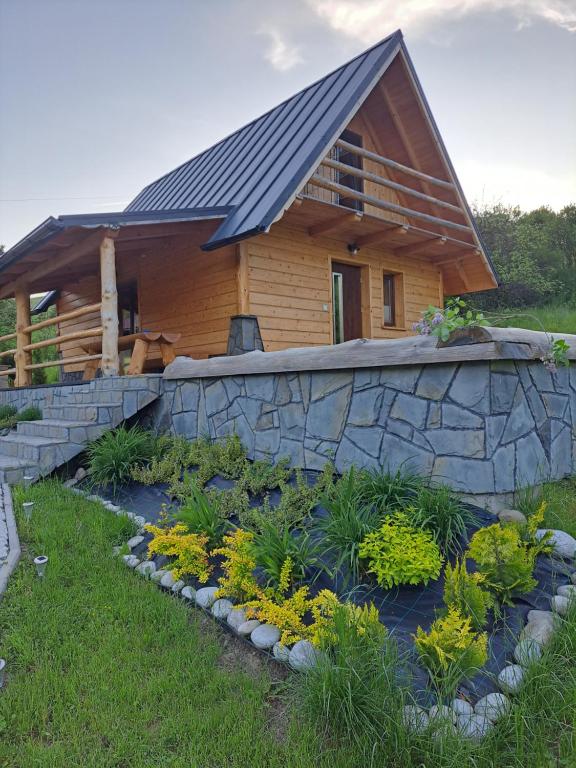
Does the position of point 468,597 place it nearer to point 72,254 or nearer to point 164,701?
point 164,701

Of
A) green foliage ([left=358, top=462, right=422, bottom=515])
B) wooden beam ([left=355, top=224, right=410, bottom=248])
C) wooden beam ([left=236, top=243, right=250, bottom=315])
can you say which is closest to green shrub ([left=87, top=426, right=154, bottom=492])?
green foliage ([left=358, top=462, right=422, bottom=515])

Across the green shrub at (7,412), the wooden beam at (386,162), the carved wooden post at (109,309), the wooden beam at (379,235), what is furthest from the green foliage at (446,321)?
the green shrub at (7,412)

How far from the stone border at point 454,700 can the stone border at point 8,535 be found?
26.1 inches

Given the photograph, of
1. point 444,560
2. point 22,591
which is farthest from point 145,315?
point 444,560

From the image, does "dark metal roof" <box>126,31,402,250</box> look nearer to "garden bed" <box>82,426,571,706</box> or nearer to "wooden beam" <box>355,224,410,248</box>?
"wooden beam" <box>355,224,410,248</box>

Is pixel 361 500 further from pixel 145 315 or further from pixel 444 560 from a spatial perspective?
pixel 145 315

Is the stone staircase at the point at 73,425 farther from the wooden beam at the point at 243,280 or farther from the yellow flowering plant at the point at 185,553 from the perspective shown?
the yellow flowering plant at the point at 185,553

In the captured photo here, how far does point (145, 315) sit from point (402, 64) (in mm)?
6386

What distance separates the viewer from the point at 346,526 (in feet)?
10.0

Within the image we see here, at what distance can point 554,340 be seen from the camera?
396 cm

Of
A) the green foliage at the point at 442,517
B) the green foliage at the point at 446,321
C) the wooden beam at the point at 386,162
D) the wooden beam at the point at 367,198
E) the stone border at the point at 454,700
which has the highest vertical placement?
the wooden beam at the point at 386,162

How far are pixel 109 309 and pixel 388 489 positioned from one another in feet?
15.2

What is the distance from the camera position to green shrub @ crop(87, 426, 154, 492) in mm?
5105

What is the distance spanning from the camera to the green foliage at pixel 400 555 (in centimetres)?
272
